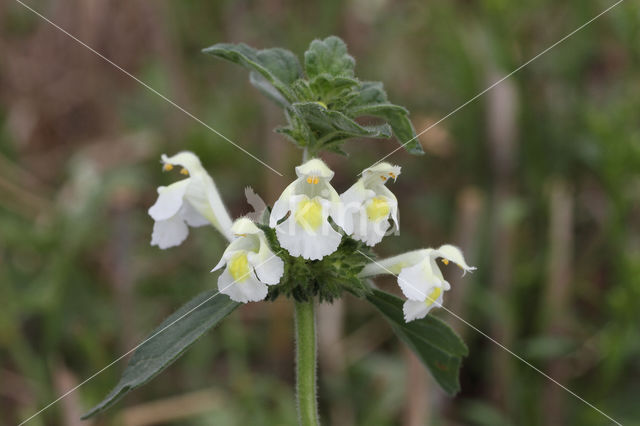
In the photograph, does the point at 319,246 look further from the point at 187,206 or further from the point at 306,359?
the point at 187,206

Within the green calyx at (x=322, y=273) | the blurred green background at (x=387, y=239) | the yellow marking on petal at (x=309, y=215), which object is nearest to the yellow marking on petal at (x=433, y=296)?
the green calyx at (x=322, y=273)

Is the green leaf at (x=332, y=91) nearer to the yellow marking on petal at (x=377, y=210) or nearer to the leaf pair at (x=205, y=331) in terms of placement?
the yellow marking on petal at (x=377, y=210)

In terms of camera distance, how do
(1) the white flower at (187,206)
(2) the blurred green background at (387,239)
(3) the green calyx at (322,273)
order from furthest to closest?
(2) the blurred green background at (387,239), (1) the white flower at (187,206), (3) the green calyx at (322,273)

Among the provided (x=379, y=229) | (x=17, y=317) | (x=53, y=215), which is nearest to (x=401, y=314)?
(x=379, y=229)

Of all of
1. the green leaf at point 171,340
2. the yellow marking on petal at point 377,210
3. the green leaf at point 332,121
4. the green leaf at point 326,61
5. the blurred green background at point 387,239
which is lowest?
the green leaf at point 171,340

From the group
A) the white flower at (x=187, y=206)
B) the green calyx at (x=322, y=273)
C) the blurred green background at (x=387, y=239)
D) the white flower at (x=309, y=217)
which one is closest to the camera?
the white flower at (x=309, y=217)
